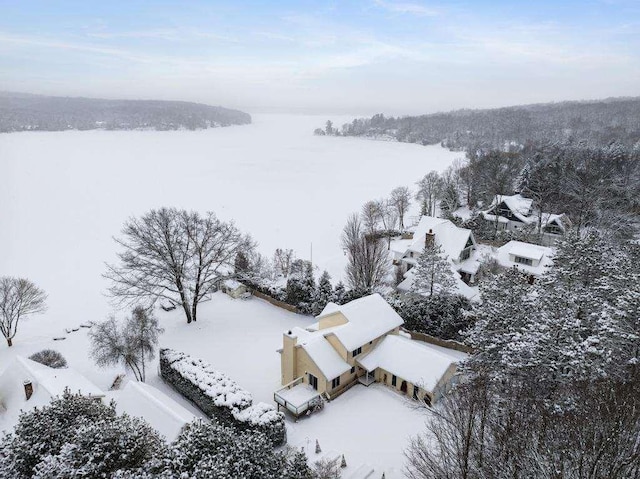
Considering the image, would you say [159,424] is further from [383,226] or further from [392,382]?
[383,226]

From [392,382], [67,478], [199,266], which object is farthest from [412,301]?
[67,478]

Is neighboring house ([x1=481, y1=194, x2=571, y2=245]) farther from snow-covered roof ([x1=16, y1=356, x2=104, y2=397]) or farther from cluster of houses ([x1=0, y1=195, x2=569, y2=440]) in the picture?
snow-covered roof ([x1=16, y1=356, x2=104, y2=397])

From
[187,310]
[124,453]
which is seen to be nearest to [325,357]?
[124,453]

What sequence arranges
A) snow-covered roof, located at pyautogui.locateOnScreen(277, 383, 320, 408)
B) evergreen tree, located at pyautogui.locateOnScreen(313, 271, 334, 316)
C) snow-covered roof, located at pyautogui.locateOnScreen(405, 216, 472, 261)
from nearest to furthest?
snow-covered roof, located at pyautogui.locateOnScreen(277, 383, 320, 408) → evergreen tree, located at pyautogui.locateOnScreen(313, 271, 334, 316) → snow-covered roof, located at pyautogui.locateOnScreen(405, 216, 472, 261)

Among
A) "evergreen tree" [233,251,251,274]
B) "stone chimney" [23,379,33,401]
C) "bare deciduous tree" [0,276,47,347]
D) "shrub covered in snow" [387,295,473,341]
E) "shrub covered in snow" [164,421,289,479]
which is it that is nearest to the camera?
"shrub covered in snow" [164,421,289,479]

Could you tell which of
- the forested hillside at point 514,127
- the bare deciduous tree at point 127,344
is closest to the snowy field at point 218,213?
the bare deciduous tree at point 127,344

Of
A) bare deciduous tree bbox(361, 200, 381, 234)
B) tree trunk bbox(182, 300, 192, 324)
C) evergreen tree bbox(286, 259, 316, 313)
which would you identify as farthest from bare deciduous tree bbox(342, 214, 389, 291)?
bare deciduous tree bbox(361, 200, 381, 234)
